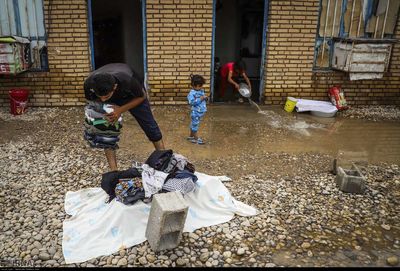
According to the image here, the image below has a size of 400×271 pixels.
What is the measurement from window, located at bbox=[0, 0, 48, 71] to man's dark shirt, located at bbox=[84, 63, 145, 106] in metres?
3.76

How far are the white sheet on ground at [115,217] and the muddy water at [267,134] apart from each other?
1444 mm

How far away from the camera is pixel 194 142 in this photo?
5758mm

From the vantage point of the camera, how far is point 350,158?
209 inches

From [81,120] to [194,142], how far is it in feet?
7.68

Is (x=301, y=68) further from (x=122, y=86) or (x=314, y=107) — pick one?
(x=122, y=86)

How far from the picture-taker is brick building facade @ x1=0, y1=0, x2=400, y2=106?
7.13 metres

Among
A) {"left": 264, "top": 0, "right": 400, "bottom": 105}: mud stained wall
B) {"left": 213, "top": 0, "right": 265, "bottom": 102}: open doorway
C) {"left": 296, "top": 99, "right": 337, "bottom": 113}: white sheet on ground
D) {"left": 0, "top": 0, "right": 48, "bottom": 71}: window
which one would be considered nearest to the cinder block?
{"left": 296, "top": 99, "right": 337, "bottom": 113}: white sheet on ground

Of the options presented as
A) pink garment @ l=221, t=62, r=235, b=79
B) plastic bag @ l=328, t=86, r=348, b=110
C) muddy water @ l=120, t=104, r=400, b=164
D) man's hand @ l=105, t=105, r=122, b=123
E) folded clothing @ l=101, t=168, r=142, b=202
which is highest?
pink garment @ l=221, t=62, r=235, b=79

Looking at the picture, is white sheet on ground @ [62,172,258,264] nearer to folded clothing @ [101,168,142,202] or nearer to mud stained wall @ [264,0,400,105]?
folded clothing @ [101,168,142,202]

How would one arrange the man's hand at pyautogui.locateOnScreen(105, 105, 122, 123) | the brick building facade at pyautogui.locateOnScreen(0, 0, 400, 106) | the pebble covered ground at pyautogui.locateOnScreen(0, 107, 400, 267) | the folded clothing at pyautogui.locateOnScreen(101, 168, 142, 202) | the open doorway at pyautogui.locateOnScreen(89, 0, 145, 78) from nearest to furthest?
the pebble covered ground at pyautogui.locateOnScreen(0, 107, 400, 267), the folded clothing at pyautogui.locateOnScreen(101, 168, 142, 202), the man's hand at pyautogui.locateOnScreen(105, 105, 122, 123), the brick building facade at pyautogui.locateOnScreen(0, 0, 400, 106), the open doorway at pyautogui.locateOnScreen(89, 0, 145, 78)

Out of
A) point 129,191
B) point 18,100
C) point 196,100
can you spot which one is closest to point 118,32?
point 18,100

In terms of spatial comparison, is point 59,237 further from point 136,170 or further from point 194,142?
point 194,142

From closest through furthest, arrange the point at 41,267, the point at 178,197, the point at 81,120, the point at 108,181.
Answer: the point at 41,267 < the point at 178,197 < the point at 108,181 < the point at 81,120

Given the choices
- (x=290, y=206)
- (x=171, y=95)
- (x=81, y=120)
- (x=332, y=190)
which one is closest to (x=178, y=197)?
(x=290, y=206)
